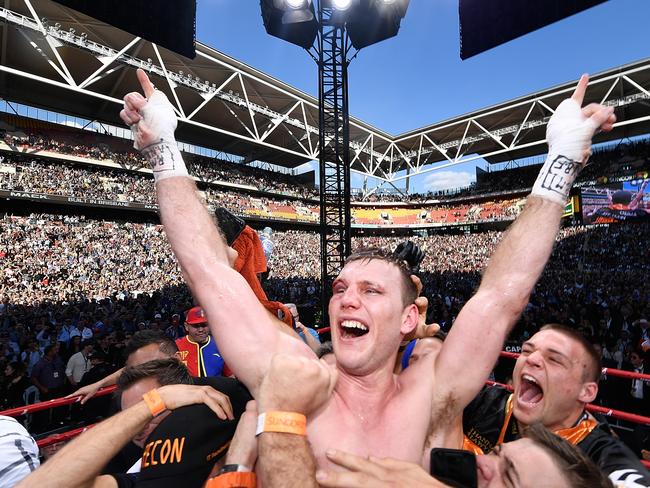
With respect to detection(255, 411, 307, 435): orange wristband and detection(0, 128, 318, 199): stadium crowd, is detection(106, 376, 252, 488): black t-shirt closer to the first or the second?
detection(255, 411, 307, 435): orange wristband

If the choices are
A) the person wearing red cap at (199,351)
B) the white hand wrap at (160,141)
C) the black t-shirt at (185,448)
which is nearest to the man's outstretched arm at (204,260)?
the white hand wrap at (160,141)

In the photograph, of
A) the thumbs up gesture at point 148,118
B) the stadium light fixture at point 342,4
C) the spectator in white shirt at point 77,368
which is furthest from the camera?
the stadium light fixture at point 342,4

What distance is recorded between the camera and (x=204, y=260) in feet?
4.62

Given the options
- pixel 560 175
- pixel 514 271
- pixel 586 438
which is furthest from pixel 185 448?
pixel 586 438

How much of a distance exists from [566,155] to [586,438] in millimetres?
1461

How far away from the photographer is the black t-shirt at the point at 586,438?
1.51 meters

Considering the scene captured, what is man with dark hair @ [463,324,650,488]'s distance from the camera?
2143 millimetres

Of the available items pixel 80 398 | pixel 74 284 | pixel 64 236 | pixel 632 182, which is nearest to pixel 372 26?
pixel 80 398

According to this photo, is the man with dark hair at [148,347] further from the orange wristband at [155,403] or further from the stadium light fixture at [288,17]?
the stadium light fixture at [288,17]

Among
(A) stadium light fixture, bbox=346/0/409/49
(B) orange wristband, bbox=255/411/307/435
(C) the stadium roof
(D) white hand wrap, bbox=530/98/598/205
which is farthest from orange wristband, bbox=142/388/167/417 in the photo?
(C) the stadium roof

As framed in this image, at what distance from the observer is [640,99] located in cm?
2680

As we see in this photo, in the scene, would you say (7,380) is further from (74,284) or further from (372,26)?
(74,284)

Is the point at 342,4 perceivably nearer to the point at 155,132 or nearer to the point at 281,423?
the point at 155,132

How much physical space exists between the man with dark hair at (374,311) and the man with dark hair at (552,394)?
0.87 m
